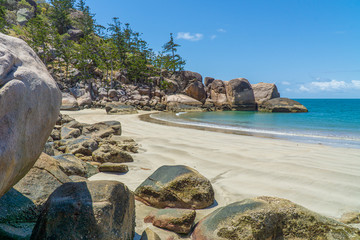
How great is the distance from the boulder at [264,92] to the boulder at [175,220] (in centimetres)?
4282

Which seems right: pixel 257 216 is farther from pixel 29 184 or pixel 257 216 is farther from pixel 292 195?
pixel 29 184

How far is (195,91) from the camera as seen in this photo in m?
40.9

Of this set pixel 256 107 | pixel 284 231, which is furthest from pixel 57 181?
pixel 256 107

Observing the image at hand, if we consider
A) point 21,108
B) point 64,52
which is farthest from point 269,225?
point 64,52

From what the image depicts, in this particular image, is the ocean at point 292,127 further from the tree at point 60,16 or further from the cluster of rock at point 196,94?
the tree at point 60,16

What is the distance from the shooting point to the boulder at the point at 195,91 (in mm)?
40856

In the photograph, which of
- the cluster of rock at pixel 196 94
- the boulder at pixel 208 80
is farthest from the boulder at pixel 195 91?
the boulder at pixel 208 80

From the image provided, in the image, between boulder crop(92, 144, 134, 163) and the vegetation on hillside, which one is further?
the vegetation on hillside

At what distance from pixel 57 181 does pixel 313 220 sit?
9.25 feet

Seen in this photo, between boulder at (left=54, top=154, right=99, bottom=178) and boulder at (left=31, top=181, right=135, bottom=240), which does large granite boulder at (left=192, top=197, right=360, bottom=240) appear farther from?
boulder at (left=54, top=154, right=99, bottom=178)

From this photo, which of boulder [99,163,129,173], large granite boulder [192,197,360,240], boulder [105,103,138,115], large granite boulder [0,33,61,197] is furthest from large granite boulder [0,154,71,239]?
boulder [105,103,138,115]

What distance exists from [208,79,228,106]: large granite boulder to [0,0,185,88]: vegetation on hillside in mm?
8469

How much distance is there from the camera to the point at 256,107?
42.4 m

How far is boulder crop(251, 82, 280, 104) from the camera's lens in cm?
4246
